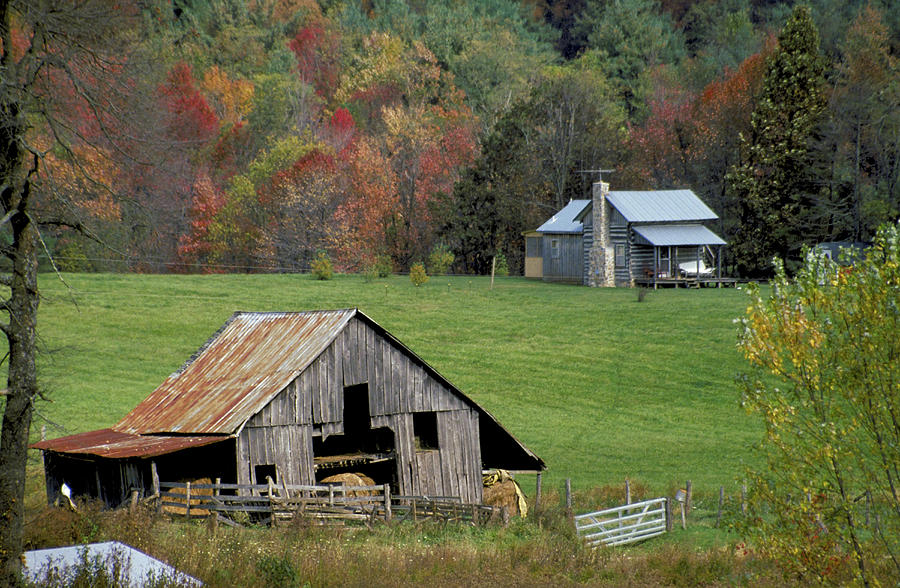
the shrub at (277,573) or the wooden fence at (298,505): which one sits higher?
the shrub at (277,573)

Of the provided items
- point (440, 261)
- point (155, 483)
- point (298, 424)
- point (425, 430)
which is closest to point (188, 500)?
point (155, 483)

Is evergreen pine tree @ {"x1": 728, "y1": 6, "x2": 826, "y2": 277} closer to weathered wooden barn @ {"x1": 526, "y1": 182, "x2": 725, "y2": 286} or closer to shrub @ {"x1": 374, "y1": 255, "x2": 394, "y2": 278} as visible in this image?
weathered wooden barn @ {"x1": 526, "y1": 182, "x2": 725, "y2": 286}

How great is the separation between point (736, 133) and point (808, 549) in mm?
64986

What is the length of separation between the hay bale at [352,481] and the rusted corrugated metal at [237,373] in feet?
10.2

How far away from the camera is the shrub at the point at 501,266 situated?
71.9 m

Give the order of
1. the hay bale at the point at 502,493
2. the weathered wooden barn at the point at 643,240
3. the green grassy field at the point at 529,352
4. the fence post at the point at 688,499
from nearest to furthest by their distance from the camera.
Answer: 1. the hay bale at the point at 502,493
2. the fence post at the point at 688,499
3. the green grassy field at the point at 529,352
4. the weathered wooden barn at the point at 643,240

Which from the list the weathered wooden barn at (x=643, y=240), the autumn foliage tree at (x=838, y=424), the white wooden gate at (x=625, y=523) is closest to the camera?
the autumn foliage tree at (x=838, y=424)

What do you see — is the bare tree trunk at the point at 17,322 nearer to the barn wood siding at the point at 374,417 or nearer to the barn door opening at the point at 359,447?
the barn wood siding at the point at 374,417

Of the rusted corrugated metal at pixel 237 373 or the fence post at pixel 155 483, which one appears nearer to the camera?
the fence post at pixel 155 483

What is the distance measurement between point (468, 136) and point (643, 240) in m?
29.0

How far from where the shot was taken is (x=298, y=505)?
23.1 metres

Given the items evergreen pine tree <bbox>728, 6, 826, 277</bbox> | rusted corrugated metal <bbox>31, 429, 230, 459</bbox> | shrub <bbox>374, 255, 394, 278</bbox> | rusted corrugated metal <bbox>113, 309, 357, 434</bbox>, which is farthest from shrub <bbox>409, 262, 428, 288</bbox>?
rusted corrugated metal <bbox>31, 429, 230, 459</bbox>

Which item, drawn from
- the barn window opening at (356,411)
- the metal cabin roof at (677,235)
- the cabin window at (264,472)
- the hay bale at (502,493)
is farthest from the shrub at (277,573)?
the metal cabin roof at (677,235)

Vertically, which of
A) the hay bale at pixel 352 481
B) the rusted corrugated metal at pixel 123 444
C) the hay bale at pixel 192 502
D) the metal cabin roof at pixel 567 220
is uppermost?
the metal cabin roof at pixel 567 220
